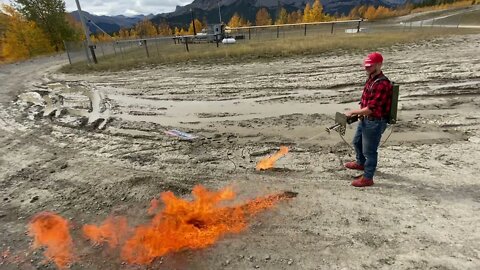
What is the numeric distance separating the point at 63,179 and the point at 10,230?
1.31 metres

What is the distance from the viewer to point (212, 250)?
3.52m

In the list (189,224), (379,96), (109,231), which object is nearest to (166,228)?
(189,224)

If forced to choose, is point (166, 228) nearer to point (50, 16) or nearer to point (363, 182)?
point (363, 182)

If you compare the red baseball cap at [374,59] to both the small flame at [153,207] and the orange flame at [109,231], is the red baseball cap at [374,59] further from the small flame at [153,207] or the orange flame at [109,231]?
the orange flame at [109,231]

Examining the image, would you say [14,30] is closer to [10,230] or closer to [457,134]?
[10,230]

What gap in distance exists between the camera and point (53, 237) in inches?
153

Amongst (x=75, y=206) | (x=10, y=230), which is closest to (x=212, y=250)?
(x=75, y=206)

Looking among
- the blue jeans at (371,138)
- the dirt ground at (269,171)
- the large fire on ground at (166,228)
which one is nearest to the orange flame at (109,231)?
the large fire on ground at (166,228)

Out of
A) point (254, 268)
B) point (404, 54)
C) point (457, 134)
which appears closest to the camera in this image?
point (254, 268)

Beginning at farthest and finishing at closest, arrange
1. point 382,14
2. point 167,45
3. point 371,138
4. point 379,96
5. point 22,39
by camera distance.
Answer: point 382,14
point 22,39
point 167,45
point 371,138
point 379,96

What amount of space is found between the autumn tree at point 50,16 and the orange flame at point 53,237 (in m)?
43.8

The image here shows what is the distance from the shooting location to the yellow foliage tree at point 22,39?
37.7 metres

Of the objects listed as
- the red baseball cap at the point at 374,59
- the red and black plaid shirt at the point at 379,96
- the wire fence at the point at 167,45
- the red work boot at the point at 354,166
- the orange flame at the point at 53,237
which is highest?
Result: the red baseball cap at the point at 374,59

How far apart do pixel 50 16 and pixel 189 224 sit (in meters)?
45.9
